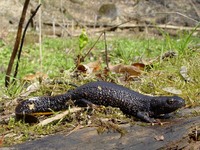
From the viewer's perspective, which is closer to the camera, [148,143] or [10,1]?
[148,143]

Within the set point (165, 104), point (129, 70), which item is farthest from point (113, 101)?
point (129, 70)

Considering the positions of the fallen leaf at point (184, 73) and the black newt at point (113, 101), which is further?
the fallen leaf at point (184, 73)

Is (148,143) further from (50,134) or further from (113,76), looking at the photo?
(113,76)

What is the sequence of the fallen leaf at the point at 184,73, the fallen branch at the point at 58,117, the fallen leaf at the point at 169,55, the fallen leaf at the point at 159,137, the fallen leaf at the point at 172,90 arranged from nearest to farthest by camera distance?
the fallen leaf at the point at 159,137 < the fallen branch at the point at 58,117 < the fallen leaf at the point at 172,90 < the fallen leaf at the point at 184,73 < the fallen leaf at the point at 169,55

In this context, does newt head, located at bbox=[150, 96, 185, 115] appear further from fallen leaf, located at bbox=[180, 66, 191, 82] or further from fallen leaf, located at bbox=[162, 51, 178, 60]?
Answer: fallen leaf, located at bbox=[162, 51, 178, 60]

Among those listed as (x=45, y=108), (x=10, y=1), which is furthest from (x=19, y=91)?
(x=10, y=1)

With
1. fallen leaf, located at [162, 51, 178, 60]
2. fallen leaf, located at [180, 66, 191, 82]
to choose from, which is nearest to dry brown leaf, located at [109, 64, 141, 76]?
fallen leaf, located at [180, 66, 191, 82]

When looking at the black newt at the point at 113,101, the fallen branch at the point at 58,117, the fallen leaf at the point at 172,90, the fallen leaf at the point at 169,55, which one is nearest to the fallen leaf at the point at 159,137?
the black newt at the point at 113,101

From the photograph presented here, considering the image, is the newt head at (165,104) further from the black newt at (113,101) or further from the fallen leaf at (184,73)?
the fallen leaf at (184,73)
